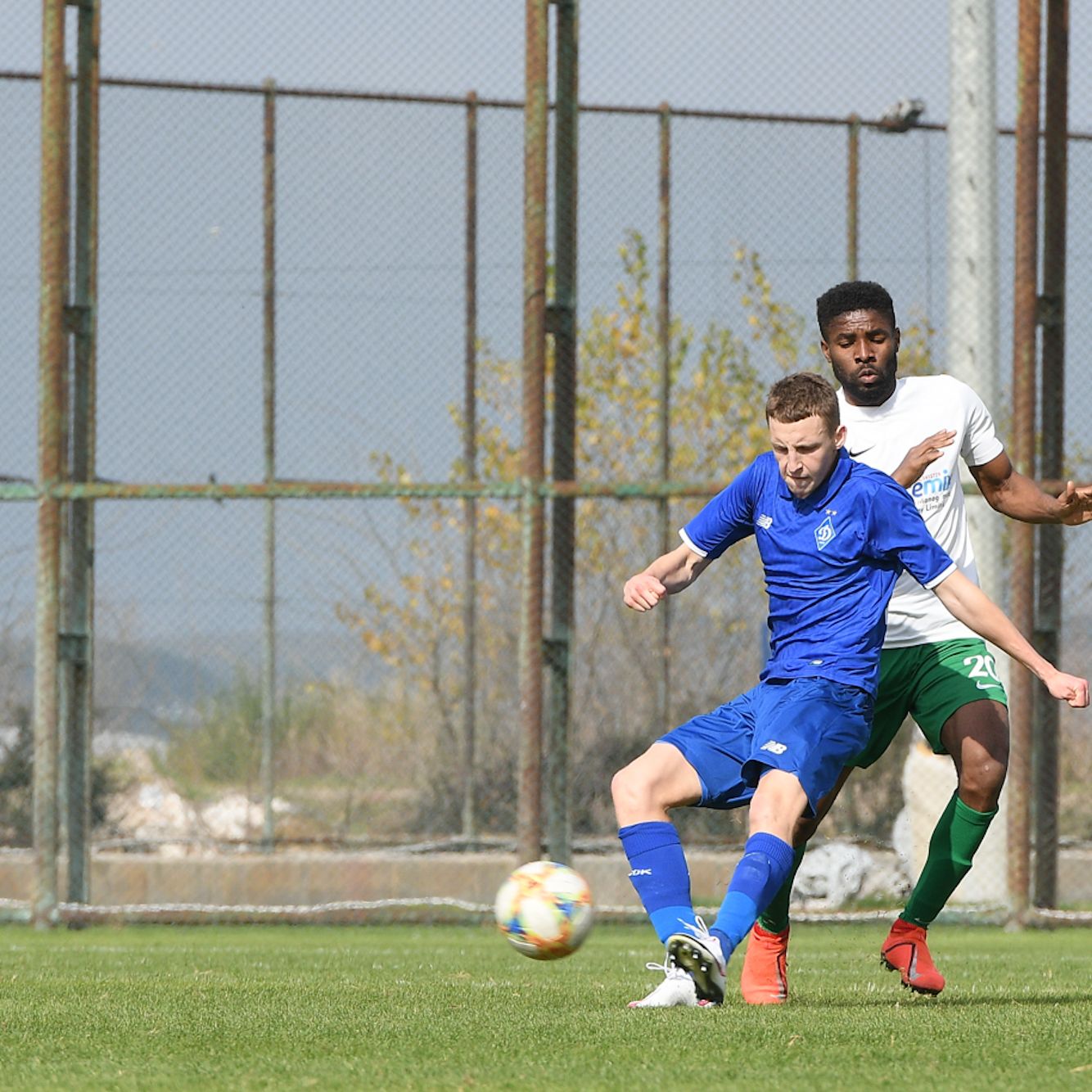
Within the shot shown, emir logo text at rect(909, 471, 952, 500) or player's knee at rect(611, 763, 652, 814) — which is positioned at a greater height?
emir logo text at rect(909, 471, 952, 500)

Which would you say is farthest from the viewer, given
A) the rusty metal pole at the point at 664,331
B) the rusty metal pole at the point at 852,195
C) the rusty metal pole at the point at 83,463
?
the rusty metal pole at the point at 664,331

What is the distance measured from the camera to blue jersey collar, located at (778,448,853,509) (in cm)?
497

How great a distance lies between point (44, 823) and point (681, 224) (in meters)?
5.97

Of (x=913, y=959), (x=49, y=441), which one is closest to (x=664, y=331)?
(x=49, y=441)

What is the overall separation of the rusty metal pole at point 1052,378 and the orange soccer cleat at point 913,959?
416 cm

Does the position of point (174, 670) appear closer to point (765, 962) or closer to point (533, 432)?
point (533, 432)

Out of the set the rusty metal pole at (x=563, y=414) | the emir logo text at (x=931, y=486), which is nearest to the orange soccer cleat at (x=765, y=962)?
the emir logo text at (x=931, y=486)

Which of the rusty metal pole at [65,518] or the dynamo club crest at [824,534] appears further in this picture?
the rusty metal pole at [65,518]

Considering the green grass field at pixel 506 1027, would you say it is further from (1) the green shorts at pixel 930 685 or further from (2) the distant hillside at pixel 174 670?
(2) the distant hillside at pixel 174 670

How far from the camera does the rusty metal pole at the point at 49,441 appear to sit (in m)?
8.65

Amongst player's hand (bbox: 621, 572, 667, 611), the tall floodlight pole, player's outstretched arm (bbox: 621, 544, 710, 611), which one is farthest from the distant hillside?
player's hand (bbox: 621, 572, 667, 611)

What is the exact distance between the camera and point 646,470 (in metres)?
12.9

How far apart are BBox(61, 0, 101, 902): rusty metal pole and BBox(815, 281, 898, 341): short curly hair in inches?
189

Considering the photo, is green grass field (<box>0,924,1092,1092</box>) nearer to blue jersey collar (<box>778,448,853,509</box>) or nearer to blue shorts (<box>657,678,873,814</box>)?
blue shorts (<box>657,678,873,814</box>)
